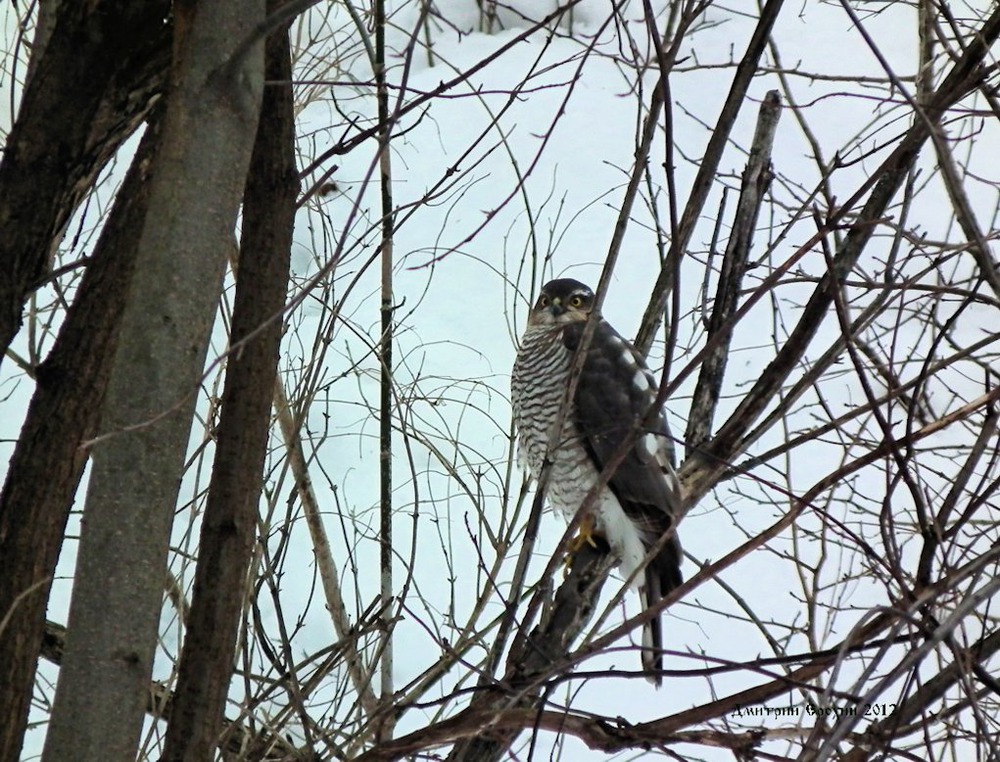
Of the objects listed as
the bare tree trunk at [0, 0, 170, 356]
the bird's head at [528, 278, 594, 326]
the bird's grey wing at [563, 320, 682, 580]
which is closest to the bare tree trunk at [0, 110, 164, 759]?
the bare tree trunk at [0, 0, 170, 356]

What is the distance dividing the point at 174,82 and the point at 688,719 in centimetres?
122

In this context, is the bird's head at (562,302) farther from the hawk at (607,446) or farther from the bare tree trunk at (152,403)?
the bare tree trunk at (152,403)

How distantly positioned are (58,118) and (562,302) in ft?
10.2

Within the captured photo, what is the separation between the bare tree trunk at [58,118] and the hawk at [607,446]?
80.7 inches

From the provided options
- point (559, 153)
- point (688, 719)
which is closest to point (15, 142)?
point (688, 719)

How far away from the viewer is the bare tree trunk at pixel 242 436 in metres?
1.80

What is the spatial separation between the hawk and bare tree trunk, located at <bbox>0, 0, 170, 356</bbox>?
2050mm

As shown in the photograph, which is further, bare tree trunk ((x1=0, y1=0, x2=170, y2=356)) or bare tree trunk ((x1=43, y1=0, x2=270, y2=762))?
bare tree trunk ((x1=0, y1=0, x2=170, y2=356))

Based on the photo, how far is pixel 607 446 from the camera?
4164 mm

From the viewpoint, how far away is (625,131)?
8547mm

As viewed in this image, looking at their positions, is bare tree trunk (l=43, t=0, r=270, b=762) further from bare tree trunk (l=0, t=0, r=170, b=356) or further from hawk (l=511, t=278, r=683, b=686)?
hawk (l=511, t=278, r=683, b=686)

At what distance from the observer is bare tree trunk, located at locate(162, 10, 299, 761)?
1.80 meters

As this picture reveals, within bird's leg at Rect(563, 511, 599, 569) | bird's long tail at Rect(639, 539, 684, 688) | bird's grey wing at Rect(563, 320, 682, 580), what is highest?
bird's grey wing at Rect(563, 320, 682, 580)

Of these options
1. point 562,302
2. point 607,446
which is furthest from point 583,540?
point 562,302
